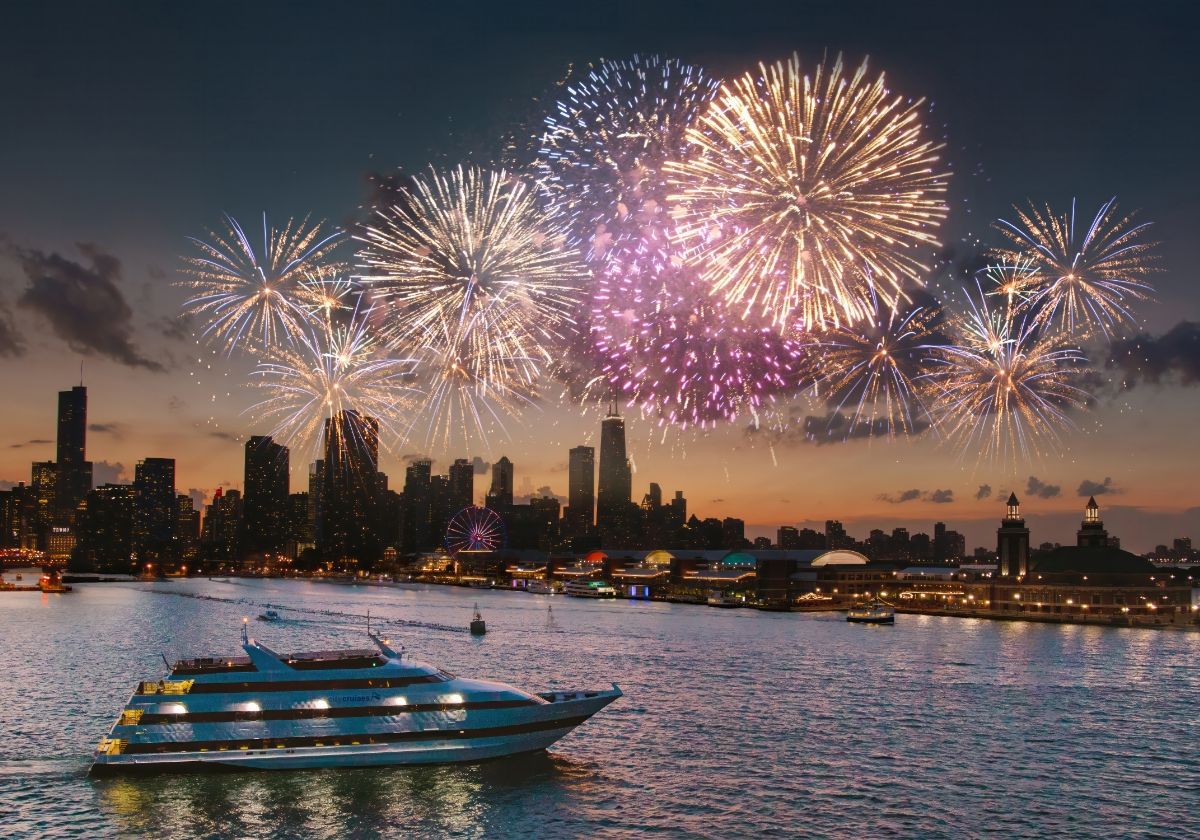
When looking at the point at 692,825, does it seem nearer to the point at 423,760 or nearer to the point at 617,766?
the point at 617,766

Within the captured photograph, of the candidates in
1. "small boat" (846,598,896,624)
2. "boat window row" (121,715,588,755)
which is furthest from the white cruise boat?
"small boat" (846,598,896,624)

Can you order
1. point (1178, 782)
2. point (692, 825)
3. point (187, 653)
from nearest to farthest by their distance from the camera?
point (692, 825)
point (1178, 782)
point (187, 653)

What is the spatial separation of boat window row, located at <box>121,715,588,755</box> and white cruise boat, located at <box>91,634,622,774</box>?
0.05 metres

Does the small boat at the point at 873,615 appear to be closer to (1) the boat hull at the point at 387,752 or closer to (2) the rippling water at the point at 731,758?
(2) the rippling water at the point at 731,758

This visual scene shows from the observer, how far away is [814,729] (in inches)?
2424

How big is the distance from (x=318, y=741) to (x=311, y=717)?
46.3 inches

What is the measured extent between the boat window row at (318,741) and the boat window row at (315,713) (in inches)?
37.2

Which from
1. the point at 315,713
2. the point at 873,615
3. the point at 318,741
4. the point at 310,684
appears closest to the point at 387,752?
the point at 318,741

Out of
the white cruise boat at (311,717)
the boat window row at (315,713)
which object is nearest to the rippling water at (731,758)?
the white cruise boat at (311,717)

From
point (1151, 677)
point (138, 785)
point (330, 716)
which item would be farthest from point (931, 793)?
point (1151, 677)

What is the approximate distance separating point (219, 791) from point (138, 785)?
3931 mm

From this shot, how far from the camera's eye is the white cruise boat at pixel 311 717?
46344 mm

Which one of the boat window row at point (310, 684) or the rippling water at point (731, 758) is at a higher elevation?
the boat window row at point (310, 684)

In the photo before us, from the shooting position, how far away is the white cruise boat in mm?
46344
